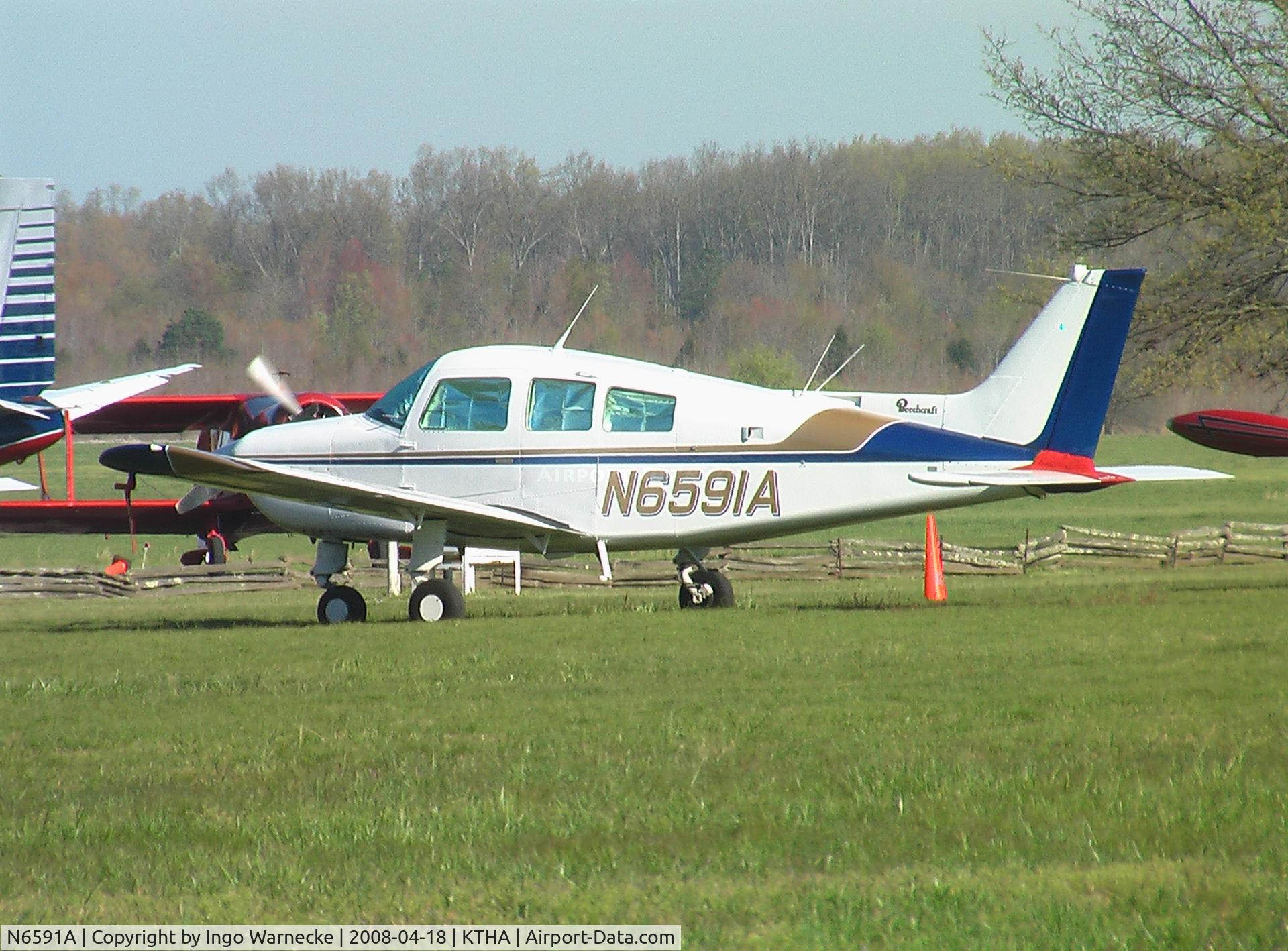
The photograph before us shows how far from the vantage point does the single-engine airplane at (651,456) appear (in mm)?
13367

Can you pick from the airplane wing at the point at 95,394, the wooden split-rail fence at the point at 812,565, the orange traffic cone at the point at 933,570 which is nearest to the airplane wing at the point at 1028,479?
the orange traffic cone at the point at 933,570

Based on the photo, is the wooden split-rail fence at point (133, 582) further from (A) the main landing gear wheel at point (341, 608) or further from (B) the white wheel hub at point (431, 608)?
(B) the white wheel hub at point (431, 608)

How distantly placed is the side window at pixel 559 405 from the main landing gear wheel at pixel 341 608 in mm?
2363

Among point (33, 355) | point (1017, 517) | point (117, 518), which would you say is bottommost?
point (1017, 517)

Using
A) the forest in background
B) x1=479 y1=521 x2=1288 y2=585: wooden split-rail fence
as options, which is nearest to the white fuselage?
x1=479 y1=521 x2=1288 y2=585: wooden split-rail fence

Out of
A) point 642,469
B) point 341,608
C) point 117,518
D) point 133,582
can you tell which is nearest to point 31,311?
point 117,518

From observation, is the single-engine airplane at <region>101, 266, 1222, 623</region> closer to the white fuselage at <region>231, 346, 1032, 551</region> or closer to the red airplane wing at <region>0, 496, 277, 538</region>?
the white fuselage at <region>231, 346, 1032, 551</region>

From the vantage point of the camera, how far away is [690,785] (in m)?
5.98

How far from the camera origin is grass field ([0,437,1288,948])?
14.5 ft

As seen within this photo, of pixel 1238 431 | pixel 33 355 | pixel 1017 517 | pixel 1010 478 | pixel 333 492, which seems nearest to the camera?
pixel 1010 478

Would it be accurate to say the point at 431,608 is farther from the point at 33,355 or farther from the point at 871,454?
the point at 33,355

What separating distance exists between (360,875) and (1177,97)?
25.4 metres

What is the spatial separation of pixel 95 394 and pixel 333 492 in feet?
37.4

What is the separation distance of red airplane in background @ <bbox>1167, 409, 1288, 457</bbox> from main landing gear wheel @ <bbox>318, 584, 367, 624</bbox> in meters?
9.90
